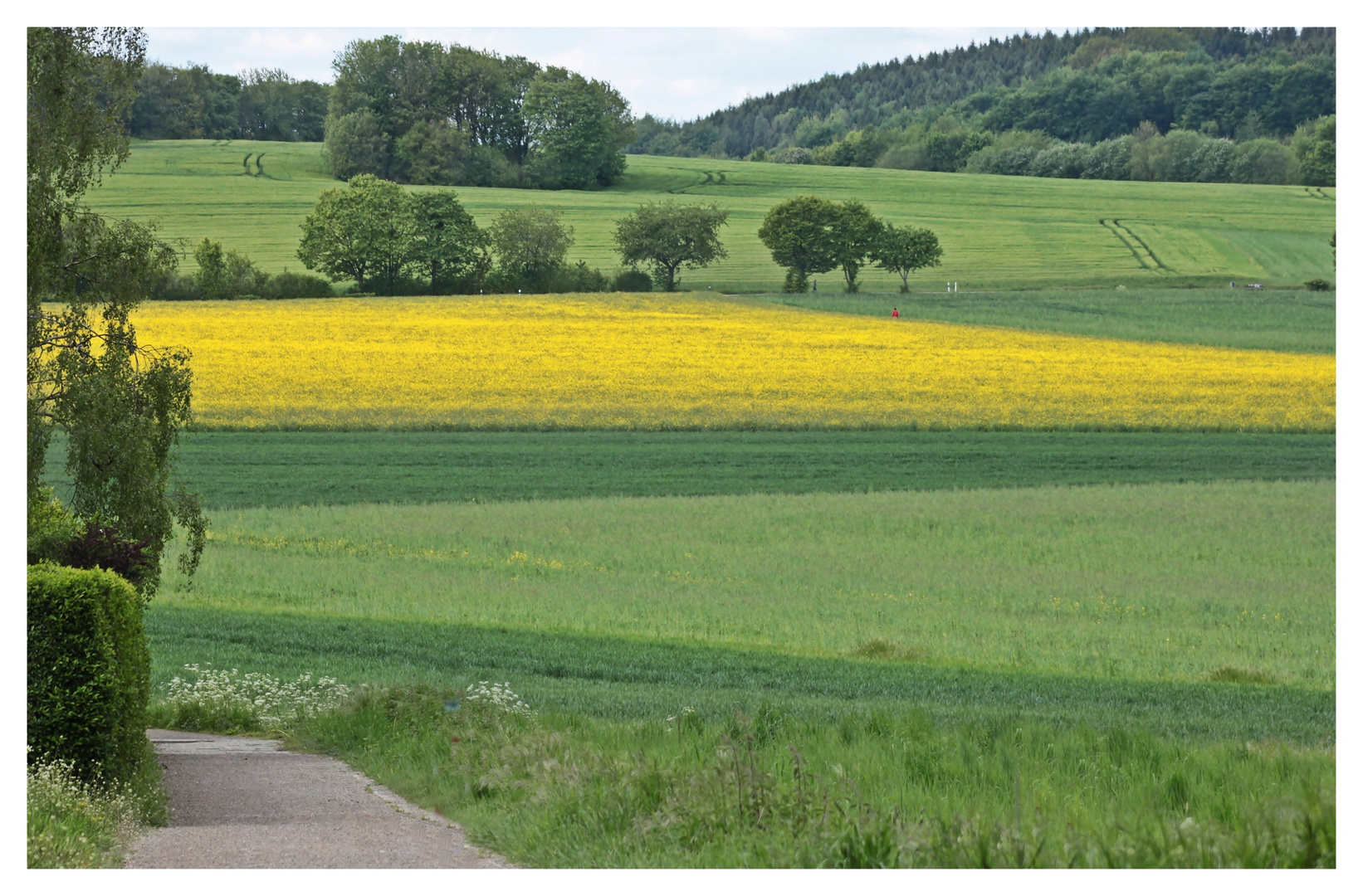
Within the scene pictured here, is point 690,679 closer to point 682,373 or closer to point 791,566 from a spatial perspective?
point 791,566

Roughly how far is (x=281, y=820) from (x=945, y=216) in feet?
277

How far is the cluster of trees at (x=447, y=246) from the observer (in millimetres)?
64188

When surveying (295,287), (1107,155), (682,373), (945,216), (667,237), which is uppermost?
(1107,155)

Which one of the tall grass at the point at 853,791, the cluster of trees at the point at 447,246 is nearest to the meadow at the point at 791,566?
the tall grass at the point at 853,791

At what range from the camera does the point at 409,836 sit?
7238mm

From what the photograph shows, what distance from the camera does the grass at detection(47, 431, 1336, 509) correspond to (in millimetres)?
28859

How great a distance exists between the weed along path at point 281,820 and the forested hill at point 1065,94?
65.3ft

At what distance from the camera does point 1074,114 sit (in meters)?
86.4

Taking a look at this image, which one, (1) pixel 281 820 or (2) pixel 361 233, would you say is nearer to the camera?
(1) pixel 281 820

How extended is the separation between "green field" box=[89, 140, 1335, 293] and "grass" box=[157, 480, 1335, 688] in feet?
141

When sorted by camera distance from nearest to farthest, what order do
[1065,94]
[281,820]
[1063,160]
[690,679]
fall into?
[281,820], [690,679], [1065,94], [1063,160]

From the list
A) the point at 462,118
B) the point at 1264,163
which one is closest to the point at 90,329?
the point at 462,118
